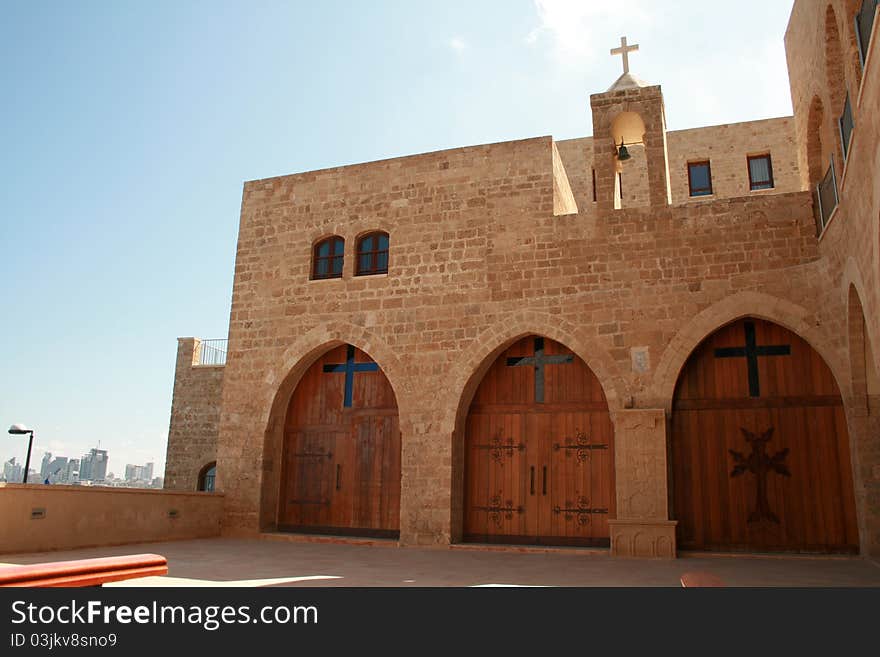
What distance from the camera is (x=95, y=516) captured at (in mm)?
8570

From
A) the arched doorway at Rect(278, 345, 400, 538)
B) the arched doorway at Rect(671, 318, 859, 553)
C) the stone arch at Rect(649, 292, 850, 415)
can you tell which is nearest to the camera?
the arched doorway at Rect(671, 318, 859, 553)

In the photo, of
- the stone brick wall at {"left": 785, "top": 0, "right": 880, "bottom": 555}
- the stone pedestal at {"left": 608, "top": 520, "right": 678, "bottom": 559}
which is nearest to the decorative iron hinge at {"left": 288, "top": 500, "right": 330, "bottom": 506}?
the stone pedestal at {"left": 608, "top": 520, "right": 678, "bottom": 559}

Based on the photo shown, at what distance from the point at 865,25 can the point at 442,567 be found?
20.9ft

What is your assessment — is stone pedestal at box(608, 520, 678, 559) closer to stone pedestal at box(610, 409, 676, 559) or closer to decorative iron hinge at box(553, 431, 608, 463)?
stone pedestal at box(610, 409, 676, 559)

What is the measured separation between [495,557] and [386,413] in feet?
9.51

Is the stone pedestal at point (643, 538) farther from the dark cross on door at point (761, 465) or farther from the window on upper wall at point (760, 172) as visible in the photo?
the window on upper wall at point (760, 172)

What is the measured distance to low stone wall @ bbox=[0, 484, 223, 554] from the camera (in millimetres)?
7637

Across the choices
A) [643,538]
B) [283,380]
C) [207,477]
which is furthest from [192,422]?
[643,538]

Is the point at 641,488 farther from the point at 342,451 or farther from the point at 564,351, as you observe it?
the point at 342,451

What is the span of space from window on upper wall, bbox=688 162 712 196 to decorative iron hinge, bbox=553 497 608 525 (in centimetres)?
670

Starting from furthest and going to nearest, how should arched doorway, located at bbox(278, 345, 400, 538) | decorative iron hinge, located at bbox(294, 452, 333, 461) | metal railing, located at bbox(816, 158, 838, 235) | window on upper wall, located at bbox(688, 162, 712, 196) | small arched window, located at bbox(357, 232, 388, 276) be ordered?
1. window on upper wall, located at bbox(688, 162, 712, 196)
2. small arched window, located at bbox(357, 232, 388, 276)
3. decorative iron hinge, located at bbox(294, 452, 333, 461)
4. arched doorway, located at bbox(278, 345, 400, 538)
5. metal railing, located at bbox(816, 158, 838, 235)

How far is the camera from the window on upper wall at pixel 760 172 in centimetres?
1273

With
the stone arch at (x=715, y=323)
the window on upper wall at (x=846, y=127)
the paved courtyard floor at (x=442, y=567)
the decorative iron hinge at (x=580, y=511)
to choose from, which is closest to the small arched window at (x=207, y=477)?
the paved courtyard floor at (x=442, y=567)

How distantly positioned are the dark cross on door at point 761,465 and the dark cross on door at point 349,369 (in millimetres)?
5228
